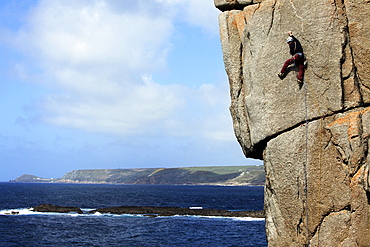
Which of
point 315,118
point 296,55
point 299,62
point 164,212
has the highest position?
point 296,55

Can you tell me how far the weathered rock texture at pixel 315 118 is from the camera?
40.3 ft

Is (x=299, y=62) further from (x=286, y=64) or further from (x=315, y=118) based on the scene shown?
(x=315, y=118)

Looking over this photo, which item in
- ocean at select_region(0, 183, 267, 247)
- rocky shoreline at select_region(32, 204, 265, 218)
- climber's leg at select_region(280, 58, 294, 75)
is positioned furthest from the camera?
rocky shoreline at select_region(32, 204, 265, 218)

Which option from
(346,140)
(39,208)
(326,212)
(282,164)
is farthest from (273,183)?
(39,208)

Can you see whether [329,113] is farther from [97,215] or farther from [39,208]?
[39,208]

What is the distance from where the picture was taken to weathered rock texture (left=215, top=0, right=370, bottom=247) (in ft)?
40.3

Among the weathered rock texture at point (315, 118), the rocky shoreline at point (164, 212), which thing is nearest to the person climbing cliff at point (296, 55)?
the weathered rock texture at point (315, 118)

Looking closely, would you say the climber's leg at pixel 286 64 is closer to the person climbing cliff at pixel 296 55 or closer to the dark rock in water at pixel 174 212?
the person climbing cliff at pixel 296 55

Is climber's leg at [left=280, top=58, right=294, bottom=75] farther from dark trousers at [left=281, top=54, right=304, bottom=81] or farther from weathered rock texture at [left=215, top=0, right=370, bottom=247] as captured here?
weathered rock texture at [left=215, top=0, right=370, bottom=247]

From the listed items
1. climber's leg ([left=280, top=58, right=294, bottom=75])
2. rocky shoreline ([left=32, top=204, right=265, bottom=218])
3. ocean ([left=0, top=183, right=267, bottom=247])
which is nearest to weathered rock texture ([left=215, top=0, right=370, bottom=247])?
climber's leg ([left=280, top=58, right=294, bottom=75])

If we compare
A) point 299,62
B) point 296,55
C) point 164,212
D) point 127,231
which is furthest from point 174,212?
point 296,55

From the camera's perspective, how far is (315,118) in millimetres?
12961

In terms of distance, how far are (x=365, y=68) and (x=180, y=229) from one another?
40.5 meters

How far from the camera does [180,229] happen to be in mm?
49625
